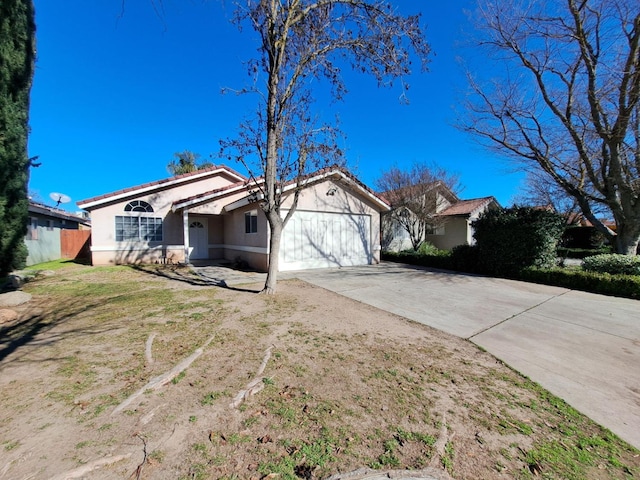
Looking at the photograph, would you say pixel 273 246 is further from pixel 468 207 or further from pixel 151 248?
pixel 468 207

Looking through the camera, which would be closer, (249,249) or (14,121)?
(14,121)

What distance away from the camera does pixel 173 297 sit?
23.8ft

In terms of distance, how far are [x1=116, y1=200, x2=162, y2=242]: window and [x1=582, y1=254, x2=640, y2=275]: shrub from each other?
1904 centimetres

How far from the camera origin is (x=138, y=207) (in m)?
14.3

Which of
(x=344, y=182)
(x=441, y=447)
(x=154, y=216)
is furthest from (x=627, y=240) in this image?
(x=154, y=216)

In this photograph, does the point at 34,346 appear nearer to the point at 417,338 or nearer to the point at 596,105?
the point at 417,338

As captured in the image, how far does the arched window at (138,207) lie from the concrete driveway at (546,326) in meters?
9.99

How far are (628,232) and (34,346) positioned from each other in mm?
17656

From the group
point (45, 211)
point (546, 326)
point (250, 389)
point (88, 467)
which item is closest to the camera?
point (88, 467)

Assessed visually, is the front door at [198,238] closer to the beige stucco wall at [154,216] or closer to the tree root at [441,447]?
the beige stucco wall at [154,216]

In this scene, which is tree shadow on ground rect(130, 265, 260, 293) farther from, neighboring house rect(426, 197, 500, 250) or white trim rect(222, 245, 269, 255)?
neighboring house rect(426, 197, 500, 250)

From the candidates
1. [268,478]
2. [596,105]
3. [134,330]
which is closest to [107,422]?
[268,478]

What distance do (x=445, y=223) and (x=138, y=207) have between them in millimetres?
19327

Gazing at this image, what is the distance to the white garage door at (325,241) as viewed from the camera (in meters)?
11.8
